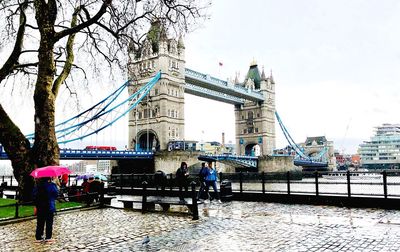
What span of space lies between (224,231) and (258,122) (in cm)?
9960

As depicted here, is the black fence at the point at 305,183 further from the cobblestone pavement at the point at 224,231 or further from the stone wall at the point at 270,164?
the stone wall at the point at 270,164

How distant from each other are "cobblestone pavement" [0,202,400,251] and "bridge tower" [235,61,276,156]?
94.7 metres

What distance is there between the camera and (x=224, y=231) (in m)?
8.09

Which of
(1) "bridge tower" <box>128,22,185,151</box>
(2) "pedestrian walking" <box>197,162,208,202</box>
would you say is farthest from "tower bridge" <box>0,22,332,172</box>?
(2) "pedestrian walking" <box>197,162,208,202</box>

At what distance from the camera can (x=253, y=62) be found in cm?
12400

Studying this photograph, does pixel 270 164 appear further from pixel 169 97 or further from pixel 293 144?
pixel 293 144

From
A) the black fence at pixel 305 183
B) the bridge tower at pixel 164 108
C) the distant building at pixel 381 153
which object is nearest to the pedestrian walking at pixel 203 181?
the black fence at pixel 305 183

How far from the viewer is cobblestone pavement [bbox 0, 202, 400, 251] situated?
22.1 feet

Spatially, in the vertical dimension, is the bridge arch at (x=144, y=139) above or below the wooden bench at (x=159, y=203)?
above

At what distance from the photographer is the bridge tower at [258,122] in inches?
4149

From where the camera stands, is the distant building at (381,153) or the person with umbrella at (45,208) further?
the distant building at (381,153)

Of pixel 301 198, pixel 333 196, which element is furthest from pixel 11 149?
pixel 333 196

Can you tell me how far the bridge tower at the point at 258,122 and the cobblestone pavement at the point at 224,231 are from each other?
94.7 m

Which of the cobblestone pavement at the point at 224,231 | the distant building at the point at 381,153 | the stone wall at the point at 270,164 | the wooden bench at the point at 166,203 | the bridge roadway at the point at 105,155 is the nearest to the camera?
the cobblestone pavement at the point at 224,231
